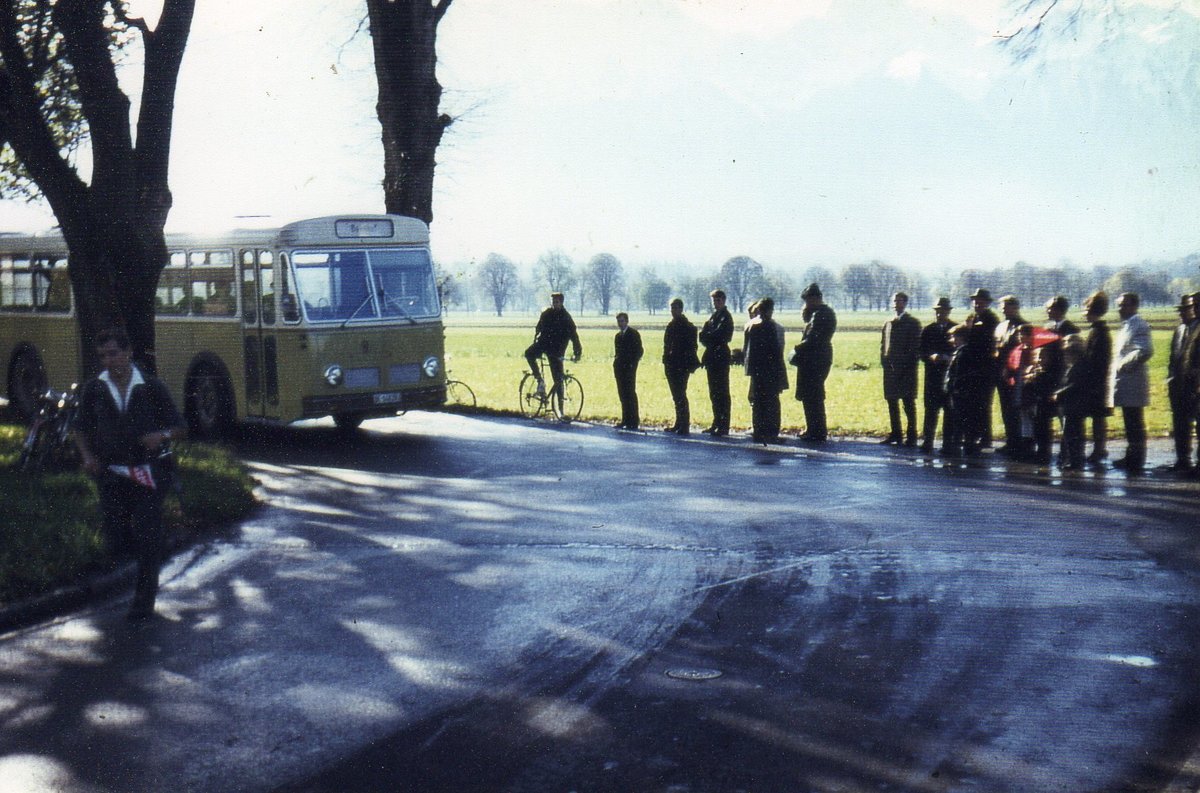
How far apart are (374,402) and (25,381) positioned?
857 centimetres

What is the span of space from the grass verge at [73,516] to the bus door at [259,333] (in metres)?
2.22

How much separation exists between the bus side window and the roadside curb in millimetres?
8629

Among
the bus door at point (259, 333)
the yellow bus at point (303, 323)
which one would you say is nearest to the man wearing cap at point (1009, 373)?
the yellow bus at point (303, 323)

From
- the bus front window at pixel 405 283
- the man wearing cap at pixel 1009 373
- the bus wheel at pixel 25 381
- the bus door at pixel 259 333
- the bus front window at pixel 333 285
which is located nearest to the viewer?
the man wearing cap at pixel 1009 373

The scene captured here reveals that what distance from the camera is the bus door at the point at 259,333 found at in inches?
717

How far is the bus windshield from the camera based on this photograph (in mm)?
18047

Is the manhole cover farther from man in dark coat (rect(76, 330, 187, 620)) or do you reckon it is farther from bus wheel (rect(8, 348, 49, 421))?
A: bus wheel (rect(8, 348, 49, 421))

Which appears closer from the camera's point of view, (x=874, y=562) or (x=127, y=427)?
(x=127, y=427)

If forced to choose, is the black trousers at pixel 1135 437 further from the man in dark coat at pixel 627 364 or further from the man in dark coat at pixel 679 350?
the man in dark coat at pixel 627 364

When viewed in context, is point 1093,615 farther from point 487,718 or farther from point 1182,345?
point 1182,345

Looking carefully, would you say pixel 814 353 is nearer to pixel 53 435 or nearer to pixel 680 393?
pixel 680 393

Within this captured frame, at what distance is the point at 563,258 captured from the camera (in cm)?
12256

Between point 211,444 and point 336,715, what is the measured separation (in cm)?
1280

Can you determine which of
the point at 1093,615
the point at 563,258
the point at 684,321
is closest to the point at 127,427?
the point at 1093,615
